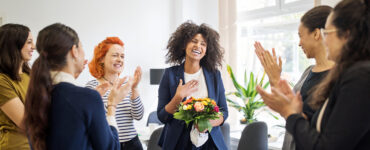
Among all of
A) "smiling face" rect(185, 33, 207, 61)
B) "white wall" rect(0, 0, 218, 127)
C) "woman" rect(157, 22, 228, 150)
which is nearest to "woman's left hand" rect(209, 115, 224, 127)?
"woman" rect(157, 22, 228, 150)

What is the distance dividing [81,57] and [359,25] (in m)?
1.13

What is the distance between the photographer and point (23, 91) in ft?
6.07

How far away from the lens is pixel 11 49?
6.03 ft

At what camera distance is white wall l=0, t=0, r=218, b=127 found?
437 cm

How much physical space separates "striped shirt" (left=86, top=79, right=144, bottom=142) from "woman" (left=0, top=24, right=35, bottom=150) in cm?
52

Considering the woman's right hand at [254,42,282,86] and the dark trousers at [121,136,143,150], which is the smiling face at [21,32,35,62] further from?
the woman's right hand at [254,42,282,86]

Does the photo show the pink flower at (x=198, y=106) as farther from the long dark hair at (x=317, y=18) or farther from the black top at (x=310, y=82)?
the long dark hair at (x=317, y=18)

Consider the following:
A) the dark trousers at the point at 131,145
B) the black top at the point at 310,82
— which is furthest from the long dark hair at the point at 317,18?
the dark trousers at the point at 131,145

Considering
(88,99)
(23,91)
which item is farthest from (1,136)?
(88,99)

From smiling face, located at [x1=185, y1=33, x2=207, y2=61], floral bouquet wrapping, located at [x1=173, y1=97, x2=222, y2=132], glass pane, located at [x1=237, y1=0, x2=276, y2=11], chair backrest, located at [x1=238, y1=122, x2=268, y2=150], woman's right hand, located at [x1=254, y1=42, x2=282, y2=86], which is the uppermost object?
glass pane, located at [x1=237, y1=0, x2=276, y2=11]

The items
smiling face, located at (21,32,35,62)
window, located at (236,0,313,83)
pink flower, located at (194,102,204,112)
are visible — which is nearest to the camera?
smiling face, located at (21,32,35,62)

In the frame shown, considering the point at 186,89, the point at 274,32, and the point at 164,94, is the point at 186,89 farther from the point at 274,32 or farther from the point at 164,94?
the point at 274,32

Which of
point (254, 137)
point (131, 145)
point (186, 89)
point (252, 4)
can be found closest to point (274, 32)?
point (252, 4)

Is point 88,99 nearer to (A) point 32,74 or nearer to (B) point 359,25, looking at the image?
(A) point 32,74
